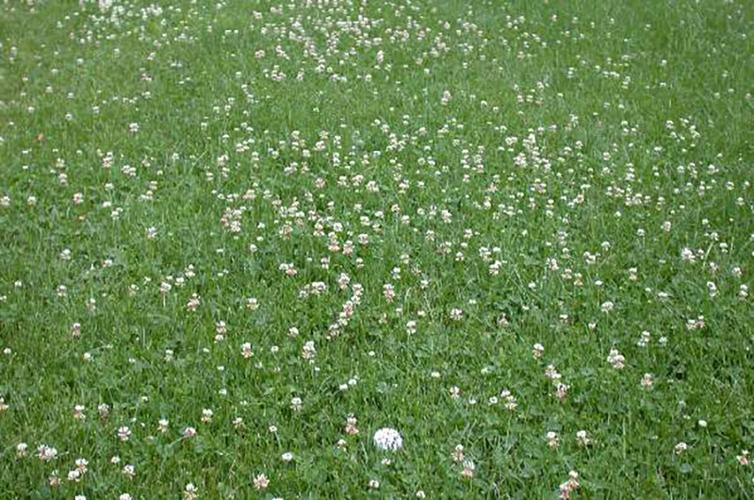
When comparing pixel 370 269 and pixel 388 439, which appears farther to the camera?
pixel 370 269

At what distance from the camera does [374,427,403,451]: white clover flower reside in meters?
3.71

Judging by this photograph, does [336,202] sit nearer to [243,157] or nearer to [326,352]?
[243,157]

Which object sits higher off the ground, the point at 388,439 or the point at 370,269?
the point at 388,439

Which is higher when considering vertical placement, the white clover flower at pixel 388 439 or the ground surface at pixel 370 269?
the white clover flower at pixel 388 439

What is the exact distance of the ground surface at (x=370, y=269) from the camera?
370 centimetres

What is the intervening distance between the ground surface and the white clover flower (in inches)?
1.4

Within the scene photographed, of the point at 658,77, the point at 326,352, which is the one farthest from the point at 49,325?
the point at 658,77

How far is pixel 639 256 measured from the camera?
526cm

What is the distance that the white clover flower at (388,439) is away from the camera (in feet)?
12.2

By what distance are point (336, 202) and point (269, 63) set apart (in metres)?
2.92

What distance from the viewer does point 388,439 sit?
3.73 metres

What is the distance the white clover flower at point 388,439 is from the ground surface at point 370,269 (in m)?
0.04

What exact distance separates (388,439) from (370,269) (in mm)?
1493

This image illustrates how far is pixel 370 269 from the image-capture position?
505cm
